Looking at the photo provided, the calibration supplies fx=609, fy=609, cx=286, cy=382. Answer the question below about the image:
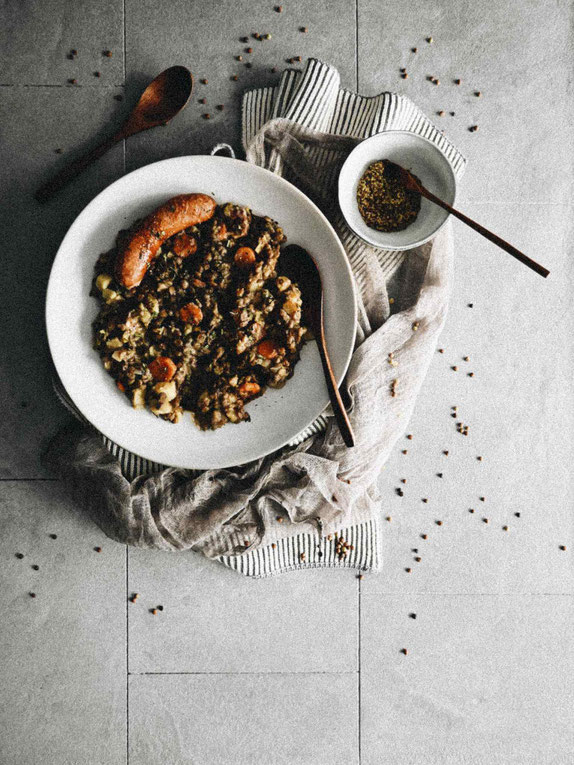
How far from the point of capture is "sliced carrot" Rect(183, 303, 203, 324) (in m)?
1.59

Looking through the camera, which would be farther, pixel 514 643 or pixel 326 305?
pixel 514 643

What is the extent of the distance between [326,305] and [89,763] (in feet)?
5.18

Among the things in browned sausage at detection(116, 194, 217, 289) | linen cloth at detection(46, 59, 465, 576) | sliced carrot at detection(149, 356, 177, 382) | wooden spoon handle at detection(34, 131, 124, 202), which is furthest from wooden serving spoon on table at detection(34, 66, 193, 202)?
sliced carrot at detection(149, 356, 177, 382)

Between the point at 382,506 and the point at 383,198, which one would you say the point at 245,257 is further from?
the point at 382,506

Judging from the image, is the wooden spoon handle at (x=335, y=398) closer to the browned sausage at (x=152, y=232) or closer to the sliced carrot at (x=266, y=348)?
the sliced carrot at (x=266, y=348)

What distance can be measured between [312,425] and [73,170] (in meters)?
0.98

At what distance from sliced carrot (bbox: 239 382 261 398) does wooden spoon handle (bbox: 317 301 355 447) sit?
7.4 inches

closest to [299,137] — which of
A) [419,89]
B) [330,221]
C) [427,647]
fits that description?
[330,221]

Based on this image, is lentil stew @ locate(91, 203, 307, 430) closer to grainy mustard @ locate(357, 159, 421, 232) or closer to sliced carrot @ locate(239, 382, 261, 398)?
sliced carrot @ locate(239, 382, 261, 398)

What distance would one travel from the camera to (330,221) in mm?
1736

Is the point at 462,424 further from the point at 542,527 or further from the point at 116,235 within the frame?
the point at 116,235

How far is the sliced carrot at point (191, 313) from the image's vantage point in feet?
5.22

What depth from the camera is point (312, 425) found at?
5.69 feet

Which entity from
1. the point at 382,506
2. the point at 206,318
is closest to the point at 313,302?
the point at 206,318
